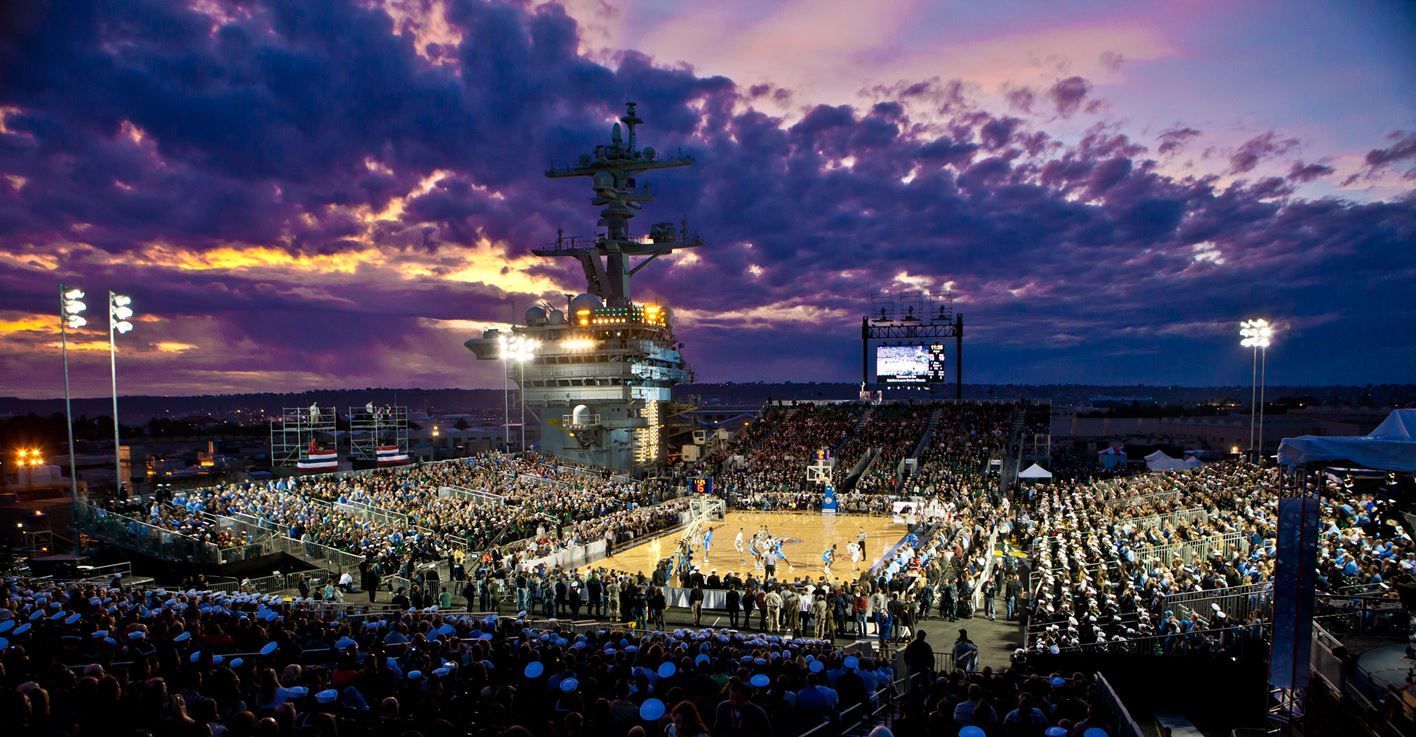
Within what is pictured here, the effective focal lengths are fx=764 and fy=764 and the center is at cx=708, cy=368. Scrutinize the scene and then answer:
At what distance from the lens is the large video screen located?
5647cm

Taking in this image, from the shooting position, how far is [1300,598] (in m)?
9.08

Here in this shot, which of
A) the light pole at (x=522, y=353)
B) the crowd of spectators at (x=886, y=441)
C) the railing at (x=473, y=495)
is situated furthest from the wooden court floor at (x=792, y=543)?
the light pole at (x=522, y=353)

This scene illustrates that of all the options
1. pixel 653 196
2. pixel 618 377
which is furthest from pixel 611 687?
pixel 653 196

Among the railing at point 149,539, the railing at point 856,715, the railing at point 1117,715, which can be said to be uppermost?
the railing at point 1117,715

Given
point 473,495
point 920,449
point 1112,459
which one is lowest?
point 1112,459

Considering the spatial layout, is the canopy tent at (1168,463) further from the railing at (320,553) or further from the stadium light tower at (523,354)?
the railing at (320,553)

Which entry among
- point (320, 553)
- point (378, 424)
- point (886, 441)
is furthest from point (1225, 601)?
point (378, 424)

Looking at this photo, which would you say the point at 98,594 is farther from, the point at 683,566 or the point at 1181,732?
the point at 1181,732

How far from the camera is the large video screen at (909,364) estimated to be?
56469 mm

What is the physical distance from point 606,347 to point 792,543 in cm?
2966

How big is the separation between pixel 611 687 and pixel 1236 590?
13214mm

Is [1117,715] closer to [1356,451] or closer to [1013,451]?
[1356,451]

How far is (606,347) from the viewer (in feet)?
189

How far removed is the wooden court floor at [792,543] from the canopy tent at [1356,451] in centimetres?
1663
